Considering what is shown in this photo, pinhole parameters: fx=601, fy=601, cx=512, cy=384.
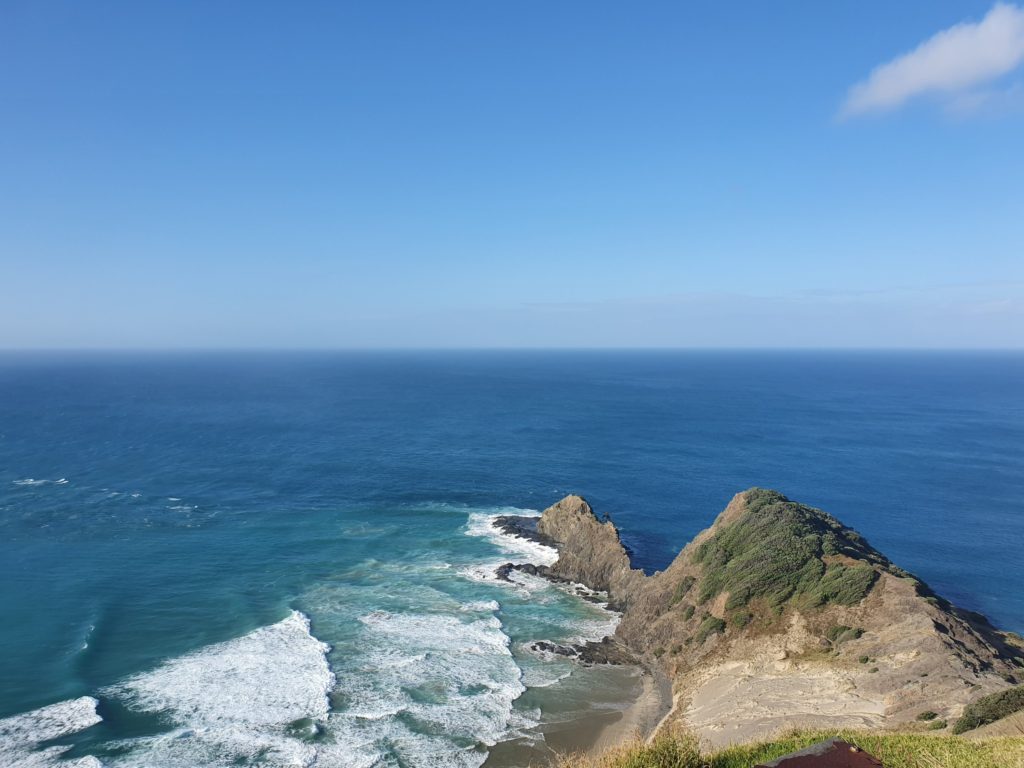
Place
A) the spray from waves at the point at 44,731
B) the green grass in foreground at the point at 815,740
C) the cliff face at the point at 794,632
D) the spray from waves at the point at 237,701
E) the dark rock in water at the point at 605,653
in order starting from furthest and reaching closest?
the dark rock in water at the point at 605,653 → the spray from waves at the point at 237,701 → the cliff face at the point at 794,632 → the spray from waves at the point at 44,731 → the green grass in foreground at the point at 815,740

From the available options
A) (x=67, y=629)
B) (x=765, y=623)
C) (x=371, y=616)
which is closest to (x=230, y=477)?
(x=67, y=629)

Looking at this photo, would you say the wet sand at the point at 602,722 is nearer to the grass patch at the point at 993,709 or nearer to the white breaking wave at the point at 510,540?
the grass patch at the point at 993,709

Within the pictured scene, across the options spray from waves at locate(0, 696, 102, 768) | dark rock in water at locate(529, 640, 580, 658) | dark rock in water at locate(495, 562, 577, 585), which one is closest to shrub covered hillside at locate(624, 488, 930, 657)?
dark rock in water at locate(529, 640, 580, 658)

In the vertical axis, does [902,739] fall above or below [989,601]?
above

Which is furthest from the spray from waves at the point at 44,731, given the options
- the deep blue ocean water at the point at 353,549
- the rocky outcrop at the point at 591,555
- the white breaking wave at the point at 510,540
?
the rocky outcrop at the point at 591,555

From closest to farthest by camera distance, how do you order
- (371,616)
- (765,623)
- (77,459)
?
(765,623), (371,616), (77,459)

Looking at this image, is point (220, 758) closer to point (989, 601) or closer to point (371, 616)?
point (371, 616)

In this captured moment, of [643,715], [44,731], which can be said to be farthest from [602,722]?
[44,731]

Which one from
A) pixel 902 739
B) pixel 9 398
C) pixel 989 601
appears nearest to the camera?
pixel 902 739
